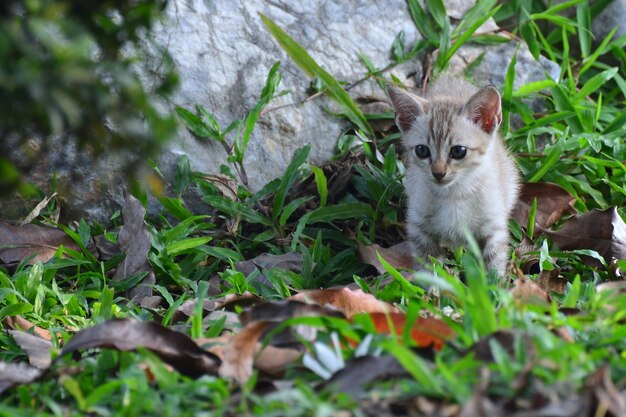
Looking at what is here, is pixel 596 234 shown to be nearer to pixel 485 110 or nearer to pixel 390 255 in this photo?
pixel 485 110

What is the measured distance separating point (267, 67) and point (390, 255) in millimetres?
1645

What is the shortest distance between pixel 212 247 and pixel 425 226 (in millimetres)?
1275

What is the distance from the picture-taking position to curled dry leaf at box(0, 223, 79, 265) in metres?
5.16

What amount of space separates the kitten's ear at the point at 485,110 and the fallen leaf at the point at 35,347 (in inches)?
109

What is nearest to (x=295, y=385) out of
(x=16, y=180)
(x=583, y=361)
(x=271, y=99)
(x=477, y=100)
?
(x=583, y=361)

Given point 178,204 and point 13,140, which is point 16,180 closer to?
point 13,140

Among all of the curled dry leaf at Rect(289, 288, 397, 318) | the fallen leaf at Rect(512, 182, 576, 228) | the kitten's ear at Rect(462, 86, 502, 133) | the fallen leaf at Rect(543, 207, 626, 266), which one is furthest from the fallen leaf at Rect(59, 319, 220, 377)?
the fallen leaf at Rect(512, 182, 576, 228)

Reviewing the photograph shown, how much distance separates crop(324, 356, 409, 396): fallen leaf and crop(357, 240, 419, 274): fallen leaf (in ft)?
7.73

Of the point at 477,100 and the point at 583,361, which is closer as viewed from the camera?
the point at 583,361

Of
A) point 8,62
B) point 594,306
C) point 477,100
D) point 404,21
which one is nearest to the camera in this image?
point 8,62

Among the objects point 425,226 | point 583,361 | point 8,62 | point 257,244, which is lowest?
point 425,226

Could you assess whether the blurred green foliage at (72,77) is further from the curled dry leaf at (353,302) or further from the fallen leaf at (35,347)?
the curled dry leaf at (353,302)

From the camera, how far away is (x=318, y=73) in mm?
6090

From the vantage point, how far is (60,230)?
5.36 meters
